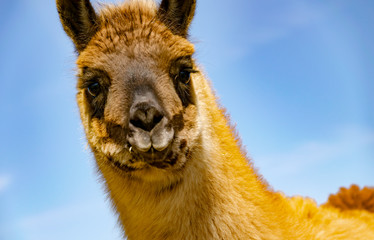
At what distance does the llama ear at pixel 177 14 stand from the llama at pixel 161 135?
0.01 m

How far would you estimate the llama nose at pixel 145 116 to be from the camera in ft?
11.9

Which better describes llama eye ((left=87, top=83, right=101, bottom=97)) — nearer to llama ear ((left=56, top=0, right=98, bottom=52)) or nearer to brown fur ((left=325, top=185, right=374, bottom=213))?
llama ear ((left=56, top=0, right=98, bottom=52))

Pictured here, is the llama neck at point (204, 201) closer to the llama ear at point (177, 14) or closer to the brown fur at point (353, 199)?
the llama ear at point (177, 14)

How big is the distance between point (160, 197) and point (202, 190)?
1.60 feet

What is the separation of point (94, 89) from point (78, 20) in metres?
1.10

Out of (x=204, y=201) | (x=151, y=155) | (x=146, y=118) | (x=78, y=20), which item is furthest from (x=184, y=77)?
(x=78, y=20)

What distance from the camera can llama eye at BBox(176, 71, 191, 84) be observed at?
4426 millimetres

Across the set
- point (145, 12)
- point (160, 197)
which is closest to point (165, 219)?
point (160, 197)

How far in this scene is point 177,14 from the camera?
4.86m

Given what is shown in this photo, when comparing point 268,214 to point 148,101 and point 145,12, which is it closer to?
point 148,101

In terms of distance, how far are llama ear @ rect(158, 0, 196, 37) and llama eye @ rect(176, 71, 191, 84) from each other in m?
0.63

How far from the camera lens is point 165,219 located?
13.7 ft

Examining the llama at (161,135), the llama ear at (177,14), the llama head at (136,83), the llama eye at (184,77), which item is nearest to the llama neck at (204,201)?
the llama at (161,135)

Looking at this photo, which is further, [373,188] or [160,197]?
[373,188]
